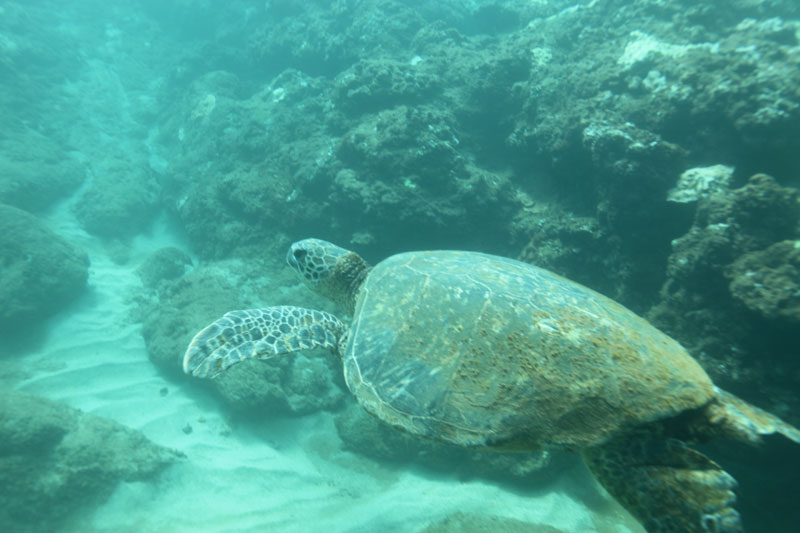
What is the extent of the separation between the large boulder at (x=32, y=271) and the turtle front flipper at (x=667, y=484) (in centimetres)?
953

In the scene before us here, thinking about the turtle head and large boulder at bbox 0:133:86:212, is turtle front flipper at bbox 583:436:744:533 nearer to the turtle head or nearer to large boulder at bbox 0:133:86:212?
the turtle head

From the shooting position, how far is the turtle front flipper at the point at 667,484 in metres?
2.03

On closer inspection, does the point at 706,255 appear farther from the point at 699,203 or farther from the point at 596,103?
the point at 596,103

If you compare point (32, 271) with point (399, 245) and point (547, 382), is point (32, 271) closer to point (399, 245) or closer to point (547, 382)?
point (399, 245)

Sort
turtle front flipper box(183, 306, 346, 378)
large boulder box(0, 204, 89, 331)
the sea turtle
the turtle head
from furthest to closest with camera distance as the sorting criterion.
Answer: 1. large boulder box(0, 204, 89, 331)
2. the turtle head
3. turtle front flipper box(183, 306, 346, 378)
4. the sea turtle

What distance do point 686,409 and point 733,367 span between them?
174 cm

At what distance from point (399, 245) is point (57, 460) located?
5.40 m

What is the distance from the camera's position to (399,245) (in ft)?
20.9

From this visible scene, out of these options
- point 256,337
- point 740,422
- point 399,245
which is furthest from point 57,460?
point 740,422

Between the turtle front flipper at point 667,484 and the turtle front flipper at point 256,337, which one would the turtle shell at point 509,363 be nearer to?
the turtle front flipper at point 667,484

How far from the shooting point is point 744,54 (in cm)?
477

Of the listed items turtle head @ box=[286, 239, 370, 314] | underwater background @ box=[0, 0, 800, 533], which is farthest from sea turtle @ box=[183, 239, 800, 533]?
underwater background @ box=[0, 0, 800, 533]

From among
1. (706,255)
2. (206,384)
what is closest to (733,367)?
(706,255)

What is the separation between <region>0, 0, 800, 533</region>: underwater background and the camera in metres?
3.71
